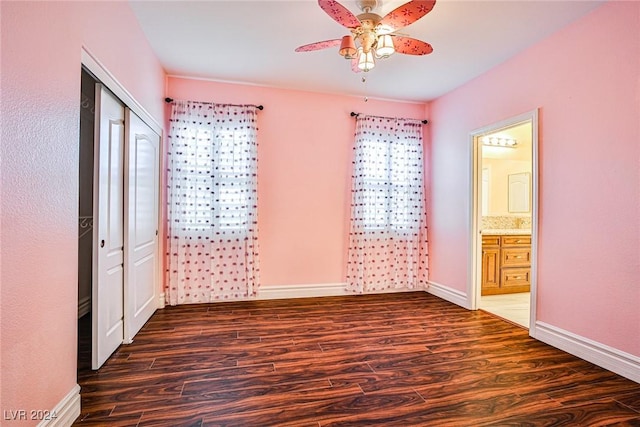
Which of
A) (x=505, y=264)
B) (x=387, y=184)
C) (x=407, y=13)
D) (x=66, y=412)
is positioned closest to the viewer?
(x=66, y=412)

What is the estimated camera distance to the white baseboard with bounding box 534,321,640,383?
223 centimetres

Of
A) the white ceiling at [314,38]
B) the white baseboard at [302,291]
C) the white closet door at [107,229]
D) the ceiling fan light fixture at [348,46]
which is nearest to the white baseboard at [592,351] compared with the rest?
the white baseboard at [302,291]

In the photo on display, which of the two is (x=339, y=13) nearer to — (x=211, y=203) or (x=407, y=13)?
(x=407, y=13)

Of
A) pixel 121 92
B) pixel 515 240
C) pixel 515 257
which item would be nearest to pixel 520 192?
pixel 515 240

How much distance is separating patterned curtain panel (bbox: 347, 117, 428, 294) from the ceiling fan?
194 cm

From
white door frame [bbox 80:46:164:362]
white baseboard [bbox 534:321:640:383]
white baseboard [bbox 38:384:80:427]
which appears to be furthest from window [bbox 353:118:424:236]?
white baseboard [bbox 38:384:80:427]

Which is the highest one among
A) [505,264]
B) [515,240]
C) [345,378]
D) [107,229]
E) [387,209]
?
[387,209]

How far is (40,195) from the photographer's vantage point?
1.46m

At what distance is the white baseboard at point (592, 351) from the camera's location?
7.30 ft

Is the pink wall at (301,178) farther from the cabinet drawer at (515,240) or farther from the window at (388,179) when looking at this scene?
the cabinet drawer at (515,240)

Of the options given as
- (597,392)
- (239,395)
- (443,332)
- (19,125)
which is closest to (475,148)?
(443,332)

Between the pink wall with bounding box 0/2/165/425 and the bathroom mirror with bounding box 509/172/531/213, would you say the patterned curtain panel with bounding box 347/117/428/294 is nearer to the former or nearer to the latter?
the bathroom mirror with bounding box 509/172/531/213

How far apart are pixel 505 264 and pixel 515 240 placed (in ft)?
1.24

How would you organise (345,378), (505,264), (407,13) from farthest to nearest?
(505,264)
(345,378)
(407,13)
